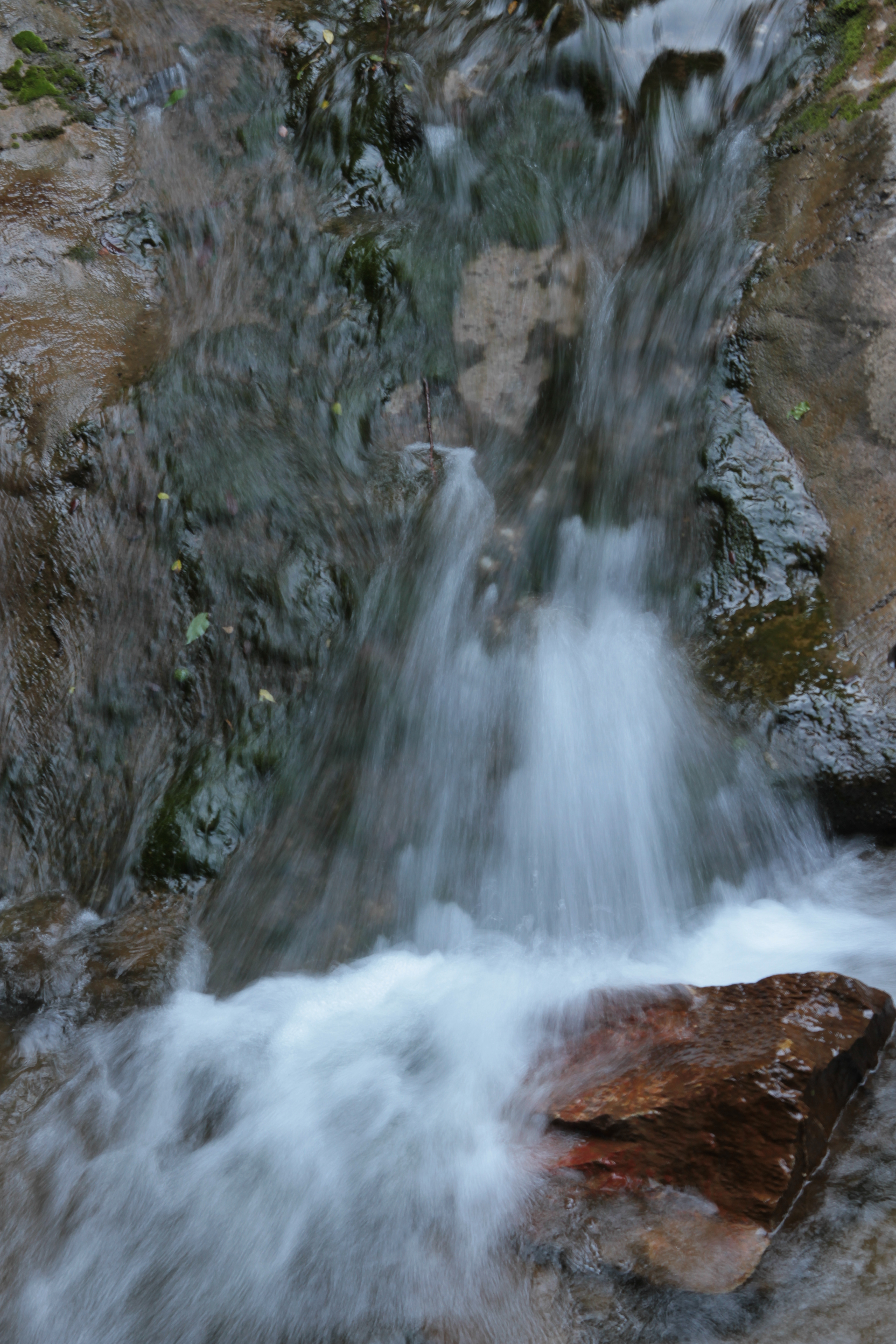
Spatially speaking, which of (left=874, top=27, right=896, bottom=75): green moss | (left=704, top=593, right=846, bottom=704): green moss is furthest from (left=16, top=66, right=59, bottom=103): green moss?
(left=704, top=593, right=846, bottom=704): green moss

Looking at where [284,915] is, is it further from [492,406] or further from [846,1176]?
[492,406]

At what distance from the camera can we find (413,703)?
166 inches

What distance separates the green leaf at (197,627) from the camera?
4059mm

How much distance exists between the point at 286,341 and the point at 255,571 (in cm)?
162

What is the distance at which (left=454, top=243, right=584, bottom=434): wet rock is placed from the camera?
4828 millimetres

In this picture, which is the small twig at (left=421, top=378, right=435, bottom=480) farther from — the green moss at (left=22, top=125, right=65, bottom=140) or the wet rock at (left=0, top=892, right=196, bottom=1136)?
the green moss at (left=22, top=125, right=65, bottom=140)

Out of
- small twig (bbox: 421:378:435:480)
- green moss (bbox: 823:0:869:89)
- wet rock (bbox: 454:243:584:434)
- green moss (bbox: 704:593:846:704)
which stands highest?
green moss (bbox: 823:0:869:89)

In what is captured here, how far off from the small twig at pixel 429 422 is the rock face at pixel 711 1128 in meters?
3.23

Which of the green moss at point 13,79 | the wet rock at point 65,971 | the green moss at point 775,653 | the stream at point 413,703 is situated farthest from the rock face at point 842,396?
the green moss at point 13,79

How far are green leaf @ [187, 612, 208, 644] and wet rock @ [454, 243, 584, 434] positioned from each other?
6.74 feet

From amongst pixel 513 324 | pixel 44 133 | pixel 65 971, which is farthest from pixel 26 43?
pixel 65 971

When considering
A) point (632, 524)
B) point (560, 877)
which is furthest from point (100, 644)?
point (632, 524)

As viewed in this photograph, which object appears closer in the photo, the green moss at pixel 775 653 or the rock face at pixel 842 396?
the rock face at pixel 842 396

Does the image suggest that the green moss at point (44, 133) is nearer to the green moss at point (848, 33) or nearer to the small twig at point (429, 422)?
the small twig at point (429, 422)
